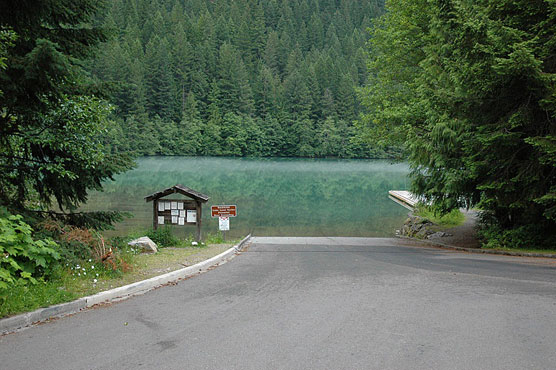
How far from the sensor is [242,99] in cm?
10331

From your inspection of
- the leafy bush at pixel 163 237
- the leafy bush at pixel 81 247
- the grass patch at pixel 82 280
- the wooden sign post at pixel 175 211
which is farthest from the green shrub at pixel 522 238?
the leafy bush at pixel 81 247

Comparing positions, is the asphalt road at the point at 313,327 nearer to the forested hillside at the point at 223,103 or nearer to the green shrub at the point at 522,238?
the green shrub at the point at 522,238

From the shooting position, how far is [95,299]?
21.7 feet

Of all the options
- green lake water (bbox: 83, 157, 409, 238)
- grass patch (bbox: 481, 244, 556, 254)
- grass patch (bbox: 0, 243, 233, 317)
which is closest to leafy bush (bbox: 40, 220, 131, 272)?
grass patch (bbox: 0, 243, 233, 317)

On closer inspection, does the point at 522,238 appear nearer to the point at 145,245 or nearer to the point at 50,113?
the point at 145,245

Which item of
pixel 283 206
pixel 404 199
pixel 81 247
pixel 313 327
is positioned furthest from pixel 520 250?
pixel 404 199

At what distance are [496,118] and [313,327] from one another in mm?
10434

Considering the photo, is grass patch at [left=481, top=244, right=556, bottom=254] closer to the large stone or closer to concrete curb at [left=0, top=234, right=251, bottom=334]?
concrete curb at [left=0, top=234, right=251, bottom=334]

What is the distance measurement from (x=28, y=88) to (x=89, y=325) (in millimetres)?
4173

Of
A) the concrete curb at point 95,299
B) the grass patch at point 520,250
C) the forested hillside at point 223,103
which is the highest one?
the forested hillside at point 223,103

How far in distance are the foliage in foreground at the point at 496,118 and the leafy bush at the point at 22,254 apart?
401 inches

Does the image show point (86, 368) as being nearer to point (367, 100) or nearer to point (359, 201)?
point (367, 100)

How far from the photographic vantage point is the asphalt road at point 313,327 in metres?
4.48

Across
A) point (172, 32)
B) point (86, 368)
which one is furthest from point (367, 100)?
Answer: point (172, 32)
